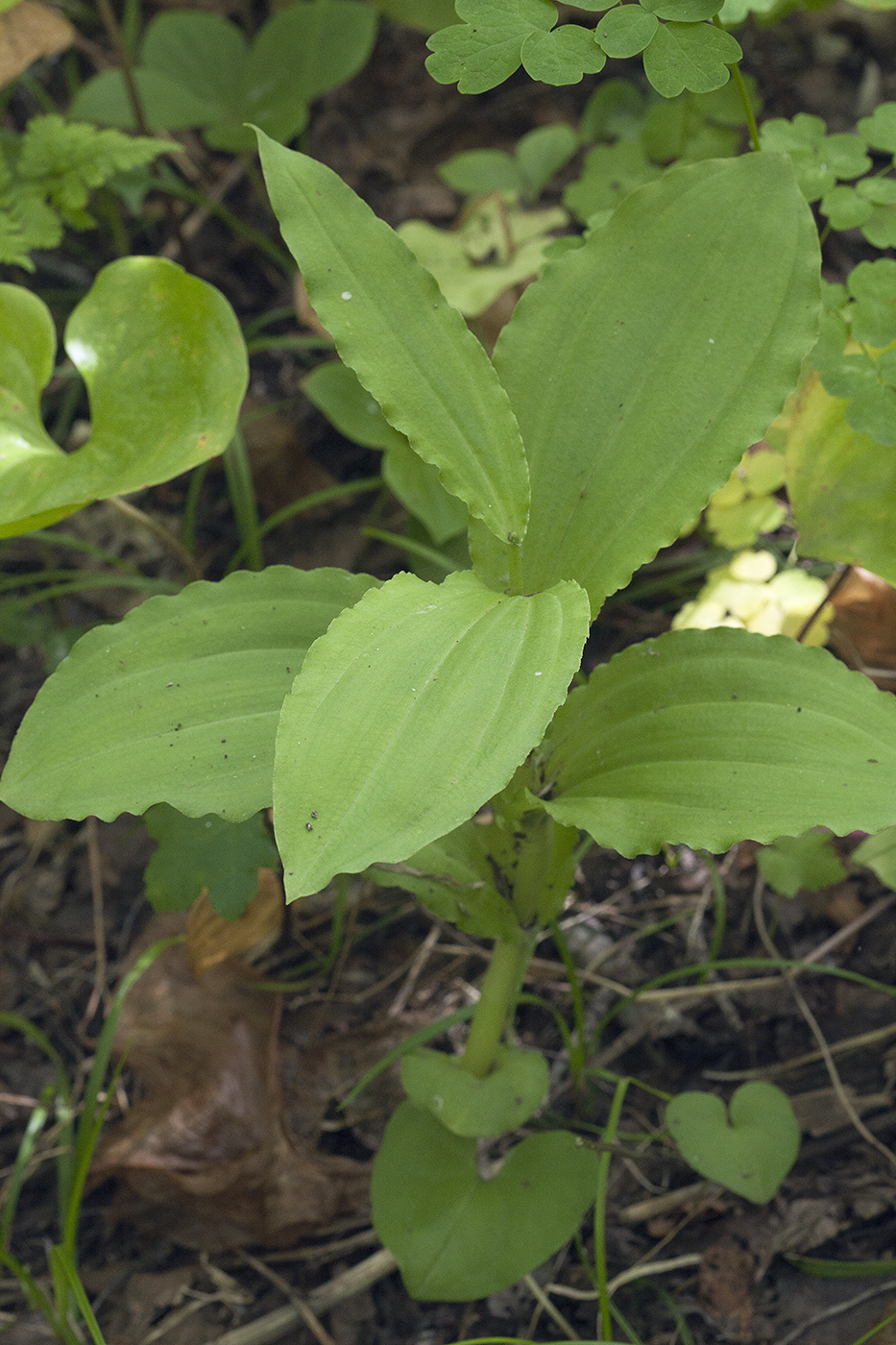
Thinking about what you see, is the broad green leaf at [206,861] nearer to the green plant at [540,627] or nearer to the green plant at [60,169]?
the green plant at [540,627]

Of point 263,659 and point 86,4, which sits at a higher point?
point 86,4

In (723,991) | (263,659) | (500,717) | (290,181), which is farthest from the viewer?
(723,991)

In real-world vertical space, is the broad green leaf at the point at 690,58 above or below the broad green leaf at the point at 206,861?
above

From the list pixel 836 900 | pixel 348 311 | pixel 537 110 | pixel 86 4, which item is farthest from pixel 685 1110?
pixel 86 4

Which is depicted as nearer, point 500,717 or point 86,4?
point 500,717

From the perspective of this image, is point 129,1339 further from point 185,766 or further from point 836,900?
point 836,900

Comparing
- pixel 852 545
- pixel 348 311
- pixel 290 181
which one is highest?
pixel 290 181

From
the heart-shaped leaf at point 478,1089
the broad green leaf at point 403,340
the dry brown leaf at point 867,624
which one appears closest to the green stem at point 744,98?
the broad green leaf at point 403,340

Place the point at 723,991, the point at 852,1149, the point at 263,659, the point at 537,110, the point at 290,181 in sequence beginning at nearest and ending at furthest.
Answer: the point at 290,181
the point at 263,659
the point at 852,1149
the point at 723,991
the point at 537,110
